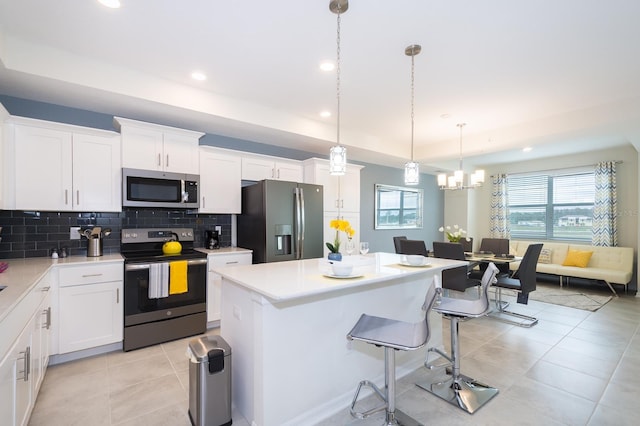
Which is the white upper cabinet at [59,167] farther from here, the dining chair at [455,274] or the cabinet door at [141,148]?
the dining chair at [455,274]

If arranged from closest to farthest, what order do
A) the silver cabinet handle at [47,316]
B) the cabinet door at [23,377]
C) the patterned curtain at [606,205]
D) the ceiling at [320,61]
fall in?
the cabinet door at [23,377], the ceiling at [320,61], the silver cabinet handle at [47,316], the patterned curtain at [606,205]

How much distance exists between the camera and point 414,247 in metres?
4.36

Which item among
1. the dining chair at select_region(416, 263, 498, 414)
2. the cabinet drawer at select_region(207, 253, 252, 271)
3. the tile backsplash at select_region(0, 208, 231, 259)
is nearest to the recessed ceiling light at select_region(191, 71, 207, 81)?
the tile backsplash at select_region(0, 208, 231, 259)

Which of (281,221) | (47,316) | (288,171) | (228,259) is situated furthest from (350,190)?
(47,316)

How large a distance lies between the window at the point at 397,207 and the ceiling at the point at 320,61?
231 cm

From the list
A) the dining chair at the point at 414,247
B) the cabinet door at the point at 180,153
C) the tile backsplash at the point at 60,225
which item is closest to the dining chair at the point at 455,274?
the dining chair at the point at 414,247

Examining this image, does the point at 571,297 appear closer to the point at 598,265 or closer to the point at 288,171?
the point at 598,265

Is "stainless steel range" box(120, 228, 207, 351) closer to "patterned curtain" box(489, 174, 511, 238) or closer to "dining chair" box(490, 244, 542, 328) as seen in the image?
"dining chair" box(490, 244, 542, 328)

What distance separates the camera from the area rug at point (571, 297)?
15.3ft

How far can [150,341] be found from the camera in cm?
312

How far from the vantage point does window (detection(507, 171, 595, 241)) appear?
6.15m

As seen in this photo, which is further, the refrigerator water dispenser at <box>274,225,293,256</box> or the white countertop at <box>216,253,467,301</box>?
the refrigerator water dispenser at <box>274,225,293,256</box>

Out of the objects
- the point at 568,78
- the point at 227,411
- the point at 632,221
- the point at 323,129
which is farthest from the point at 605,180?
the point at 227,411

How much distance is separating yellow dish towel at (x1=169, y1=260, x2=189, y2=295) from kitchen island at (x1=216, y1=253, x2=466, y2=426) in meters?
1.12
